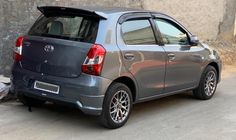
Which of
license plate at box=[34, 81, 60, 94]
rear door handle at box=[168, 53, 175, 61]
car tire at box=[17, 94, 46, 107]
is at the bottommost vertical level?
car tire at box=[17, 94, 46, 107]

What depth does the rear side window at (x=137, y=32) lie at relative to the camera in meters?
6.77

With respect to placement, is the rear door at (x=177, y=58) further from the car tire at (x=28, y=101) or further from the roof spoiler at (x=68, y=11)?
the car tire at (x=28, y=101)

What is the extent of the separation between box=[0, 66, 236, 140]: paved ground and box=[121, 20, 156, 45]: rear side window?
3.84ft

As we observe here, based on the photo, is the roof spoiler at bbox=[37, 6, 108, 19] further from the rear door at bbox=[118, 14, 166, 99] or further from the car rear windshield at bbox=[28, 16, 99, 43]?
the rear door at bbox=[118, 14, 166, 99]

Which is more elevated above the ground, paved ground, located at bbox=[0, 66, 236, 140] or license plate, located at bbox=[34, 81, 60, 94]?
license plate, located at bbox=[34, 81, 60, 94]

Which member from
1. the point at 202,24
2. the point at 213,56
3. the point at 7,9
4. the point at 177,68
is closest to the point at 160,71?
the point at 177,68

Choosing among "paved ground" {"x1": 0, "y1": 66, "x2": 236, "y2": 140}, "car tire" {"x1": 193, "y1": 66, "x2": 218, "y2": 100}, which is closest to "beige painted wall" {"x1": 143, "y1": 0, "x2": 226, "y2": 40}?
"car tire" {"x1": 193, "y1": 66, "x2": 218, "y2": 100}

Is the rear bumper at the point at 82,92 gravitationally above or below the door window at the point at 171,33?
below

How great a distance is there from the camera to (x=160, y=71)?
7277mm

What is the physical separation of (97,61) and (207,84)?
3.14m

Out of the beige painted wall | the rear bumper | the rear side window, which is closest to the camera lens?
the rear bumper

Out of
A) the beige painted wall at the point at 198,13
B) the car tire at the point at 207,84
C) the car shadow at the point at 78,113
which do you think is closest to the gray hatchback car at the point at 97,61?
the car shadow at the point at 78,113

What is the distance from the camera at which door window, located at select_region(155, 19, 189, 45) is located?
7522 millimetres

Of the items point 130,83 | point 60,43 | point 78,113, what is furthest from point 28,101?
point 130,83
